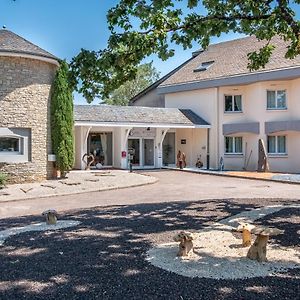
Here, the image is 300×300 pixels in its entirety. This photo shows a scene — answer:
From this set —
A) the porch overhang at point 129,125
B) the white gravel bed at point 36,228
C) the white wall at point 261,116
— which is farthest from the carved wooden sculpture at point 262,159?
the white gravel bed at point 36,228

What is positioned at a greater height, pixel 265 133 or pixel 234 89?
pixel 234 89

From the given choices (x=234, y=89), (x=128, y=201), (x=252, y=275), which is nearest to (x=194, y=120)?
(x=234, y=89)

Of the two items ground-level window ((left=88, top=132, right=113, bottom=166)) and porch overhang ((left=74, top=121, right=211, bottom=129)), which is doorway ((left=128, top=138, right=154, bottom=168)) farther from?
porch overhang ((left=74, top=121, right=211, bottom=129))

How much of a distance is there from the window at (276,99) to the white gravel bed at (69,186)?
11.0m

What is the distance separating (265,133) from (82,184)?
45.3ft

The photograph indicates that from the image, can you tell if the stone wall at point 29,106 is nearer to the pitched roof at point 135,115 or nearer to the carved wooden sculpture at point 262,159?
the pitched roof at point 135,115

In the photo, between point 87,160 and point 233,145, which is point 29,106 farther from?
point 233,145

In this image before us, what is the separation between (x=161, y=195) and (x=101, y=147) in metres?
14.6

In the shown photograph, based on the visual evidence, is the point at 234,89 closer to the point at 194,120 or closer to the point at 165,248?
the point at 194,120

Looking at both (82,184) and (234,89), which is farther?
(234,89)

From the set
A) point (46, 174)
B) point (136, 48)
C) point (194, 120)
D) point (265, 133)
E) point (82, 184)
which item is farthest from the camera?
point (194, 120)

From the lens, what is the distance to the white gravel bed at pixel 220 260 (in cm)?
573

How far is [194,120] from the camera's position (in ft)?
101

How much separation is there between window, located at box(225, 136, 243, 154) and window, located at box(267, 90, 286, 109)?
313 cm
